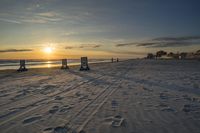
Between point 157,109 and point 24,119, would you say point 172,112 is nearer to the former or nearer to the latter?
point 157,109

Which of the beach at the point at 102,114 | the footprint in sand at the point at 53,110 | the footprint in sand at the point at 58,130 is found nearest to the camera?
the footprint in sand at the point at 58,130

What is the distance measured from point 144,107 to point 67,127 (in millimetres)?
2488

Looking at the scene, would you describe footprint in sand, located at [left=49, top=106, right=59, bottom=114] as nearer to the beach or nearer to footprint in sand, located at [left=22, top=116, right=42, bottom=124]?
the beach

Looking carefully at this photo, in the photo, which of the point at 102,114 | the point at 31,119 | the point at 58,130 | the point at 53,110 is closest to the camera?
the point at 58,130

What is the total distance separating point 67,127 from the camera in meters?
4.27

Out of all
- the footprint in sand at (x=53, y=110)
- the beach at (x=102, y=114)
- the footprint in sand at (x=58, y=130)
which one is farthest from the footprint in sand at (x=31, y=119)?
the footprint in sand at (x=58, y=130)

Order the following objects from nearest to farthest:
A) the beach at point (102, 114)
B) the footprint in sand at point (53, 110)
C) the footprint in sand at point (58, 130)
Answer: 1. the footprint in sand at point (58, 130)
2. the beach at point (102, 114)
3. the footprint in sand at point (53, 110)

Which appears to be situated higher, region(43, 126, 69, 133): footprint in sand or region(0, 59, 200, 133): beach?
region(0, 59, 200, 133): beach

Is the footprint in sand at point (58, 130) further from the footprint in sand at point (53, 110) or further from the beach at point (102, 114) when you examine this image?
the footprint in sand at point (53, 110)

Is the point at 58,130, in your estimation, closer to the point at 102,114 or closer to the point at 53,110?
the point at 102,114

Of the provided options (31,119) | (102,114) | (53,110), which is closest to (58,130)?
(31,119)

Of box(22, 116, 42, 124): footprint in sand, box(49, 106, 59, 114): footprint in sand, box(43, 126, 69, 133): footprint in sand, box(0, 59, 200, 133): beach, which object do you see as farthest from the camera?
box(49, 106, 59, 114): footprint in sand

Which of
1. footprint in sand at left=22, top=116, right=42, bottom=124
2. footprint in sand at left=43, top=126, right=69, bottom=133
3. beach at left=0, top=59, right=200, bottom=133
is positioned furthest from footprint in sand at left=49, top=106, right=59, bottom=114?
footprint in sand at left=43, top=126, right=69, bottom=133

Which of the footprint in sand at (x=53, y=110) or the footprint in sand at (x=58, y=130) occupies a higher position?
the footprint in sand at (x=53, y=110)
